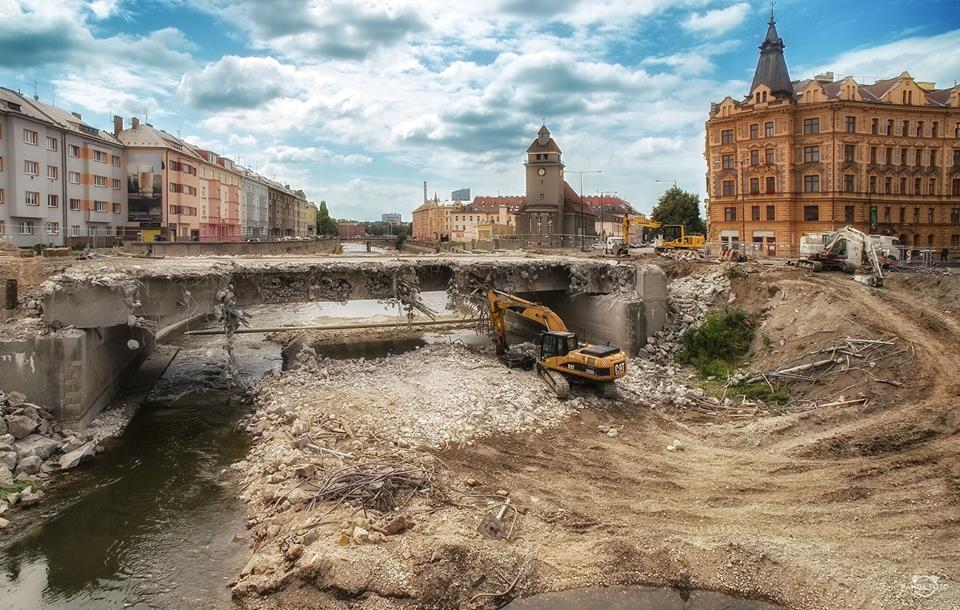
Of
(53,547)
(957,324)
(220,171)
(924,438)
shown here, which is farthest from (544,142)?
(53,547)

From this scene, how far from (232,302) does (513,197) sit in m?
126

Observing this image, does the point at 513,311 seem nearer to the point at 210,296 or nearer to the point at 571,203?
the point at 210,296

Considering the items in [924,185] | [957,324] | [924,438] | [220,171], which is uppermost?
[220,171]

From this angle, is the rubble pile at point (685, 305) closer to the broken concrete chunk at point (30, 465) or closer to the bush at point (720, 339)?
the bush at point (720, 339)

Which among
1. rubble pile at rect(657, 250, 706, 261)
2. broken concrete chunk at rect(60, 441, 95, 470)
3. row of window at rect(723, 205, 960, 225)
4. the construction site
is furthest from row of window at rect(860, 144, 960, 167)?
broken concrete chunk at rect(60, 441, 95, 470)

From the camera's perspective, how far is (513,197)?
144m

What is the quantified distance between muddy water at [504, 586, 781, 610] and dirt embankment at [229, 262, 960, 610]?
0.18 metres

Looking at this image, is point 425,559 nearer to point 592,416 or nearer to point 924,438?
point 592,416

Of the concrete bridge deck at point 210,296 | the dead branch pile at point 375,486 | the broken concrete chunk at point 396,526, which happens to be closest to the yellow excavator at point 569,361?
the concrete bridge deck at point 210,296

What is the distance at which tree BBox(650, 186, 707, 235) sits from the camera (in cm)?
6900

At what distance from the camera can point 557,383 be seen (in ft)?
66.4

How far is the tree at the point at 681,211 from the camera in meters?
69.0

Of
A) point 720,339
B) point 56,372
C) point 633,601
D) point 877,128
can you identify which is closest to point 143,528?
point 56,372

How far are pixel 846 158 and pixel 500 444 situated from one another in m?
43.4
